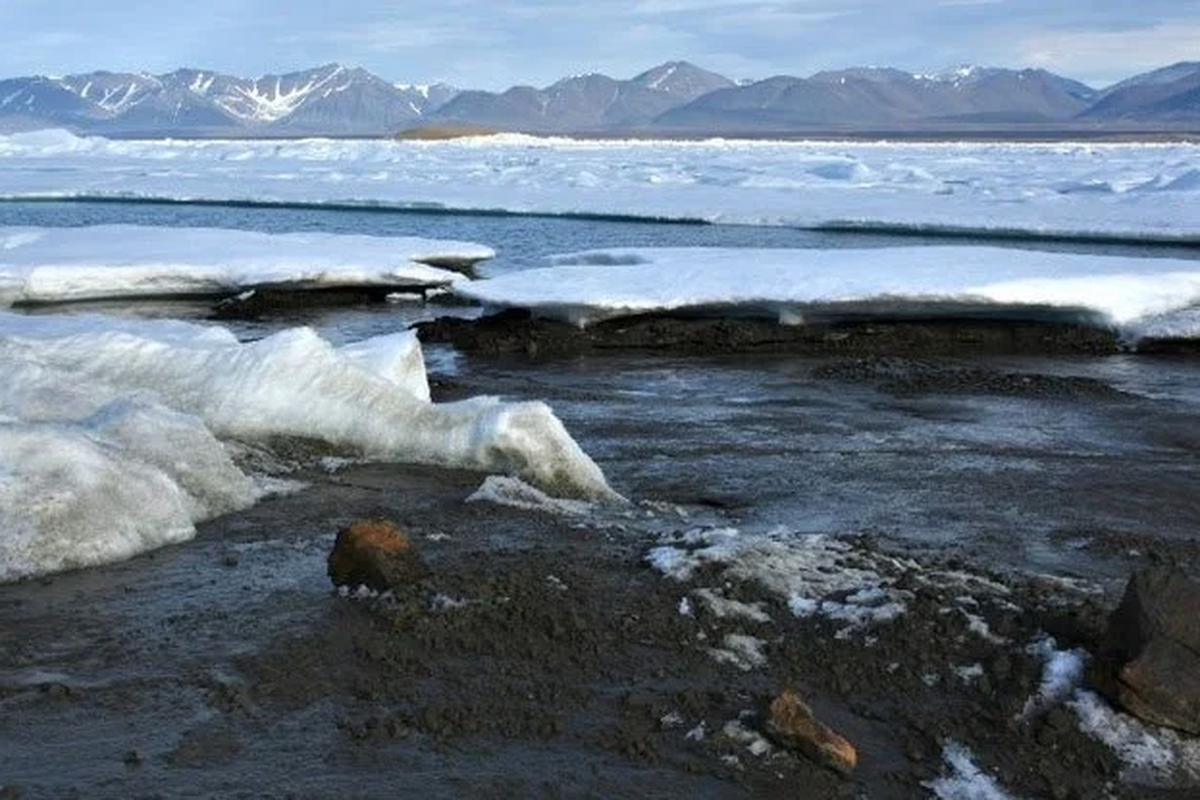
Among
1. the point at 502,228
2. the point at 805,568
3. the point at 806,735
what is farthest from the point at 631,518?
the point at 502,228

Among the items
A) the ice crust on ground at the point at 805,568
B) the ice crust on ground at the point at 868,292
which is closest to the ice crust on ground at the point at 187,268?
the ice crust on ground at the point at 868,292

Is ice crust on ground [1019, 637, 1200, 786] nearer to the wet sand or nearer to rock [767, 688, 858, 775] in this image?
the wet sand

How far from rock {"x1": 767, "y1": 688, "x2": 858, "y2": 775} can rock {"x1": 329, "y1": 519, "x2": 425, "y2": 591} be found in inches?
59.9

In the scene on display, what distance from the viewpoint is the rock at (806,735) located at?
3691mm

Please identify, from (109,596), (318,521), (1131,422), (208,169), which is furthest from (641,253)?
(208,169)

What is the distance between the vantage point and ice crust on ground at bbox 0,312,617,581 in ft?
17.4

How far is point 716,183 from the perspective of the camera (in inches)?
1287

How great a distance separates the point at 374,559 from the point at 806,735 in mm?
1745

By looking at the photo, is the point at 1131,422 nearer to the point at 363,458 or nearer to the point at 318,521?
the point at 363,458

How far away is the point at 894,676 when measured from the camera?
13.9 feet

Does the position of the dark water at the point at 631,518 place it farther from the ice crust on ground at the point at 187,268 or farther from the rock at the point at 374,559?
the ice crust on ground at the point at 187,268

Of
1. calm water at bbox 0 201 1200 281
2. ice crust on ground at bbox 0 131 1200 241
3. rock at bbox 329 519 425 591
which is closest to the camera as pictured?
rock at bbox 329 519 425 591

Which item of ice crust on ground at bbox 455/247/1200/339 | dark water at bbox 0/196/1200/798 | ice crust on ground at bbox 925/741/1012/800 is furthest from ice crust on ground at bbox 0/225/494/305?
ice crust on ground at bbox 925/741/1012/800

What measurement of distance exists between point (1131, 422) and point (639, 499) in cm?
386
